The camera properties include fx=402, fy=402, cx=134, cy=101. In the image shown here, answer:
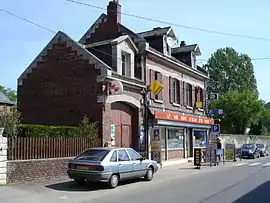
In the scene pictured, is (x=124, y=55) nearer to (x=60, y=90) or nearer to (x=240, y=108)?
(x=60, y=90)

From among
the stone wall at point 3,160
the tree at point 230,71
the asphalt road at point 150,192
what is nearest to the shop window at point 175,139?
the asphalt road at point 150,192

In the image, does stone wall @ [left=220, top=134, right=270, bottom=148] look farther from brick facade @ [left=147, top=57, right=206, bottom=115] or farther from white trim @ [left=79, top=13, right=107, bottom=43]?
white trim @ [left=79, top=13, right=107, bottom=43]

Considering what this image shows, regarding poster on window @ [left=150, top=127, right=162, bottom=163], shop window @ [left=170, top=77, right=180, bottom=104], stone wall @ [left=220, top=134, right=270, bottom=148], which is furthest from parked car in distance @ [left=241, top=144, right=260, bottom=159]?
poster on window @ [left=150, top=127, right=162, bottom=163]

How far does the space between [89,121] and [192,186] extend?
28.0 ft

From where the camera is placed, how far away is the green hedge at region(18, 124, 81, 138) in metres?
17.6

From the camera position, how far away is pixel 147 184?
53.0 ft

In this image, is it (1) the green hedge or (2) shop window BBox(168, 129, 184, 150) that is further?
(2) shop window BBox(168, 129, 184, 150)

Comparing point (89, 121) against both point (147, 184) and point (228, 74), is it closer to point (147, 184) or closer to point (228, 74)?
point (147, 184)

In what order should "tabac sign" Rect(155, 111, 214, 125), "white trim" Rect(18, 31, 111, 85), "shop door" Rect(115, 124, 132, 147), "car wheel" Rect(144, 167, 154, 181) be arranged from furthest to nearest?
"tabac sign" Rect(155, 111, 214, 125) → "shop door" Rect(115, 124, 132, 147) → "white trim" Rect(18, 31, 111, 85) → "car wheel" Rect(144, 167, 154, 181)

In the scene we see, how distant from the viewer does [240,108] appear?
202 feet

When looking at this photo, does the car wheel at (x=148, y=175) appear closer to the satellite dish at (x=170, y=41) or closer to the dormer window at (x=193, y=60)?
the satellite dish at (x=170, y=41)

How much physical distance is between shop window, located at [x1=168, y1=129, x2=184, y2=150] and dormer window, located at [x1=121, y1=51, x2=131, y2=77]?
643 centimetres

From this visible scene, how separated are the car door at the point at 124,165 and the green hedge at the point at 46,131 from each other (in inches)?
170

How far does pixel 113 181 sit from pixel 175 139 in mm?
15987
